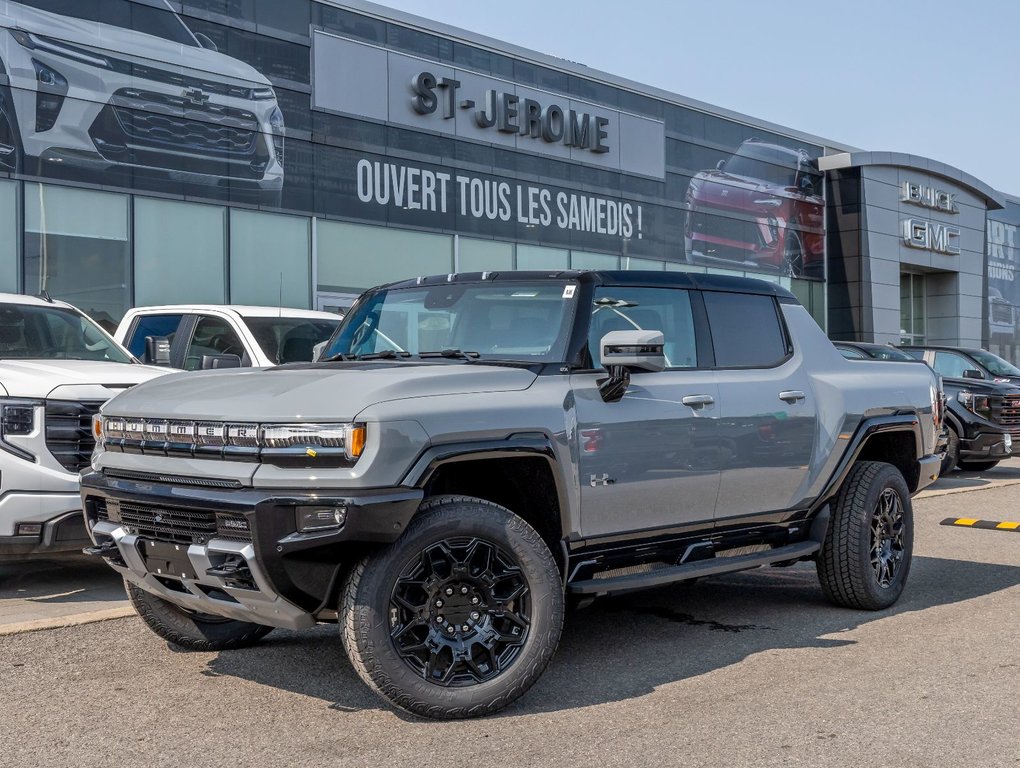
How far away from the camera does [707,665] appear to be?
214 inches

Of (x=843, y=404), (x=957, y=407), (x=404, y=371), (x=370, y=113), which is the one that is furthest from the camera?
(x=370, y=113)

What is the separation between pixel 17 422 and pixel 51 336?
1.56 meters

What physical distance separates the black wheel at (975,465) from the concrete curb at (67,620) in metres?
13.1

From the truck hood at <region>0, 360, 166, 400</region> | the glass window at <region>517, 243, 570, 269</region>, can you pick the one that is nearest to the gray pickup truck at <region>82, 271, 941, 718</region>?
the truck hood at <region>0, 360, 166, 400</region>

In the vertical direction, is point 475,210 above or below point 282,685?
above

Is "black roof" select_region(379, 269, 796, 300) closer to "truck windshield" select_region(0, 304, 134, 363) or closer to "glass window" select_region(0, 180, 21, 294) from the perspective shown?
"truck windshield" select_region(0, 304, 134, 363)

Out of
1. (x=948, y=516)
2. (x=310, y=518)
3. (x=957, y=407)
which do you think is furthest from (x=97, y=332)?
(x=957, y=407)

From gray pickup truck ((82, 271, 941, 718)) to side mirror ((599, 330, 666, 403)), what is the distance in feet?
0.04

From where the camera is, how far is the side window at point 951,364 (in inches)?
622

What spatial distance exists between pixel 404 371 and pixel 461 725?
56.1 inches

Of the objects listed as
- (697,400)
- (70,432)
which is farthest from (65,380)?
(697,400)

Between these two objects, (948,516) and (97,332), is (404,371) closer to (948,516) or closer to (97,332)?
(97,332)

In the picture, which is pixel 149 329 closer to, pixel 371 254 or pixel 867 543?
pixel 867 543

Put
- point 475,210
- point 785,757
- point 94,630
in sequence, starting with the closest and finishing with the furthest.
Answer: point 785,757 → point 94,630 → point 475,210
